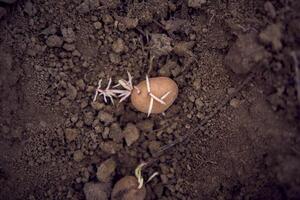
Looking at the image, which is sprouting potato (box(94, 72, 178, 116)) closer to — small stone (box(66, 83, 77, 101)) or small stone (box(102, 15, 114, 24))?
small stone (box(66, 83, 77, 101))

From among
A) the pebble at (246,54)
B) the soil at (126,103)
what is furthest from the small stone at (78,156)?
the pebble at (246,54)

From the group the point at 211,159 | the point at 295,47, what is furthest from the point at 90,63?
the point at 295,47

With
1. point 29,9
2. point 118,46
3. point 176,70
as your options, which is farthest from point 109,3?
point 176,70

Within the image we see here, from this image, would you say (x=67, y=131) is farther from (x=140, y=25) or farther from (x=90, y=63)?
(x=140, y=25)

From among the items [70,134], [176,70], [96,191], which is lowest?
[96,191]

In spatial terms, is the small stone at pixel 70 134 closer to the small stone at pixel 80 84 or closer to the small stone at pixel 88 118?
the small stone at pixel 88 118

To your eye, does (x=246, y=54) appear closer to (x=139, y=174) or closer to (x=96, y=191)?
(x=139, y=174)
